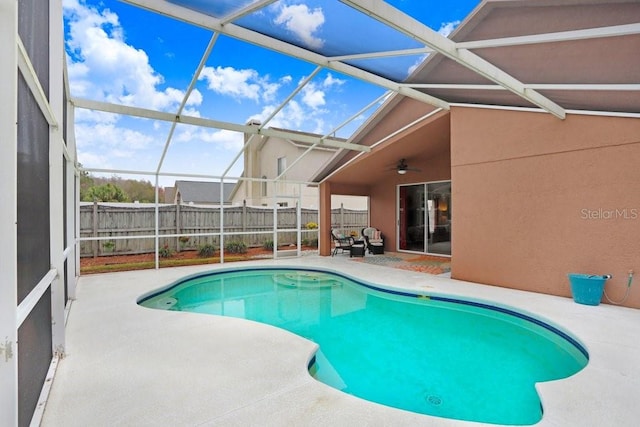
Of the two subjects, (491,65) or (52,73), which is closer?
(52,73)

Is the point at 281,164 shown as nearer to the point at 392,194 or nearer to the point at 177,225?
the point at 392,194

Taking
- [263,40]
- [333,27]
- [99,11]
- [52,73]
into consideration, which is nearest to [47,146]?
[52,73]

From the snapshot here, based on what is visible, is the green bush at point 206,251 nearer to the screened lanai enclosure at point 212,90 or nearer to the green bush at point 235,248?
the green bush at point 235,248

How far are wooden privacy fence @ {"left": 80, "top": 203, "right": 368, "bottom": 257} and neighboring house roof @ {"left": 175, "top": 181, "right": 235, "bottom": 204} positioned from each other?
811cm

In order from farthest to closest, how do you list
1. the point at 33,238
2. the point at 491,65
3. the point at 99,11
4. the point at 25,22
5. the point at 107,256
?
1. the point at 107,256
2. the point at 99,11
3. the point at 491,65
4. the point at 33,238
5. the point at 25,22

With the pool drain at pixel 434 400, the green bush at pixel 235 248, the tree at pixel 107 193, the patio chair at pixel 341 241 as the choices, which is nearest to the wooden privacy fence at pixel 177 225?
the green bush at pixel 235 248

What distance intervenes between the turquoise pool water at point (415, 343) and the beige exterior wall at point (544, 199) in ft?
4.66

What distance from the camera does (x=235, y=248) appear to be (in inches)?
451

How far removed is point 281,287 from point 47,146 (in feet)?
17.6

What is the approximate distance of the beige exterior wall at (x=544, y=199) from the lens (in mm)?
4855

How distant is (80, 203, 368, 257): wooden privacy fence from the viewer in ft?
31.2

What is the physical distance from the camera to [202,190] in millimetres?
20125

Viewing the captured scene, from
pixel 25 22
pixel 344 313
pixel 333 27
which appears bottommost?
pixel 344 313

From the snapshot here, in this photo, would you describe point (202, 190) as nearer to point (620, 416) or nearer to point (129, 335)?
point (129, 335)
